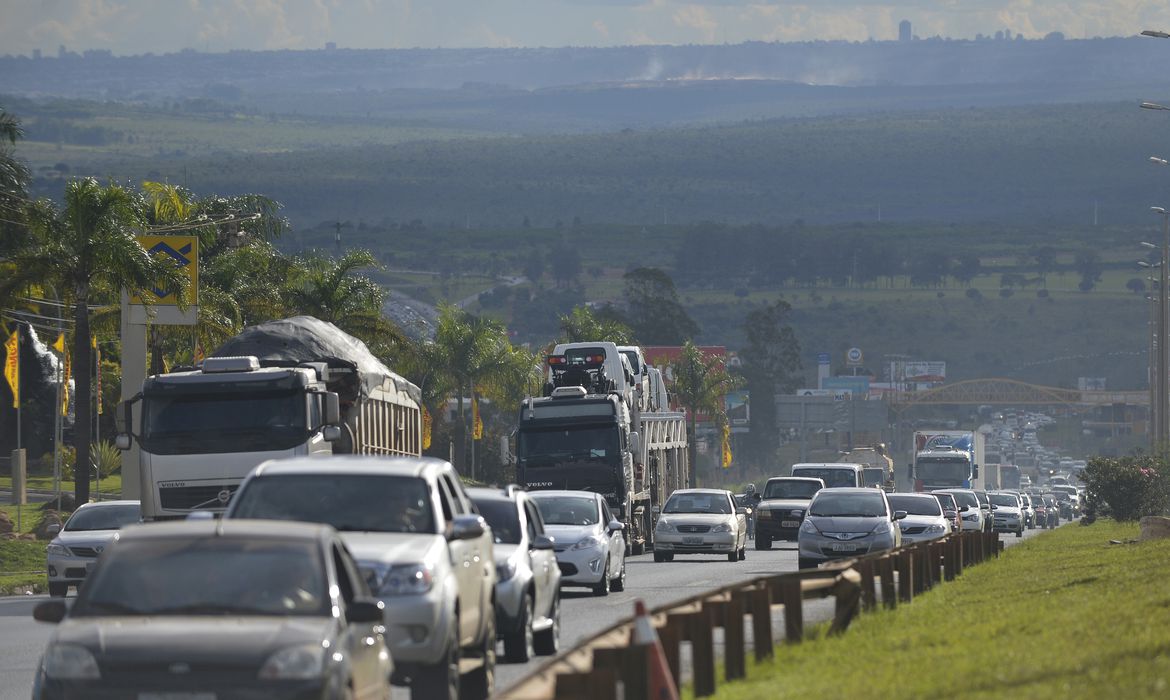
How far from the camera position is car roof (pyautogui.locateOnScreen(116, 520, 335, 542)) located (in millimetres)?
11945

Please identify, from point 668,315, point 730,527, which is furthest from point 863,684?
point 668,315

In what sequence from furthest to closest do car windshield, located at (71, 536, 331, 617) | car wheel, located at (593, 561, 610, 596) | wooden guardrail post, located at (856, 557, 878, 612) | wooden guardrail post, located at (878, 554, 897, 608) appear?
car wheel, located at (593, 561, 610, 596), wooden guardrail post, located at (878, 554, 897, 608), wooden guardrail post, located at (856, 557, 878, 612), car windshield, located at (71, 536, 331, 617)

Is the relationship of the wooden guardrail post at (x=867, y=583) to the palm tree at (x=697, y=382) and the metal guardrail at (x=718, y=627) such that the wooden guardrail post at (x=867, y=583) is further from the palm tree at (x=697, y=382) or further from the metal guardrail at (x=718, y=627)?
the palm tree at (x=697, y=382)

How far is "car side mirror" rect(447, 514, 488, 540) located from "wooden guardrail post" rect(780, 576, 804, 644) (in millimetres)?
3618

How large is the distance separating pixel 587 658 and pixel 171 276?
106 feet

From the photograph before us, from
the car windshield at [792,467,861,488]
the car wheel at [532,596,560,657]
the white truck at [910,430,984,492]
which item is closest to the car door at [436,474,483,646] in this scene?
the car wheel at [532,596,560,657]

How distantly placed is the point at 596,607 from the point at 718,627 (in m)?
10.0

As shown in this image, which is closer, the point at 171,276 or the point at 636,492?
the point at 171,276

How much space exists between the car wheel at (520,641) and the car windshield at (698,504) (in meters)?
26.2

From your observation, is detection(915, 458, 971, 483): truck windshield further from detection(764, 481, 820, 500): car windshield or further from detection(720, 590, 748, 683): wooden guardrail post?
detection(720, 590, 748, 683): wooden guardrail post

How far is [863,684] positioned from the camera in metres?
14.2

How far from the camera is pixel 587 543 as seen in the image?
28203 millimetres

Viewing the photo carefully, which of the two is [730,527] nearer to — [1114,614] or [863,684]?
[1114,614]

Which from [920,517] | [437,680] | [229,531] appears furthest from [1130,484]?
[229,531]
